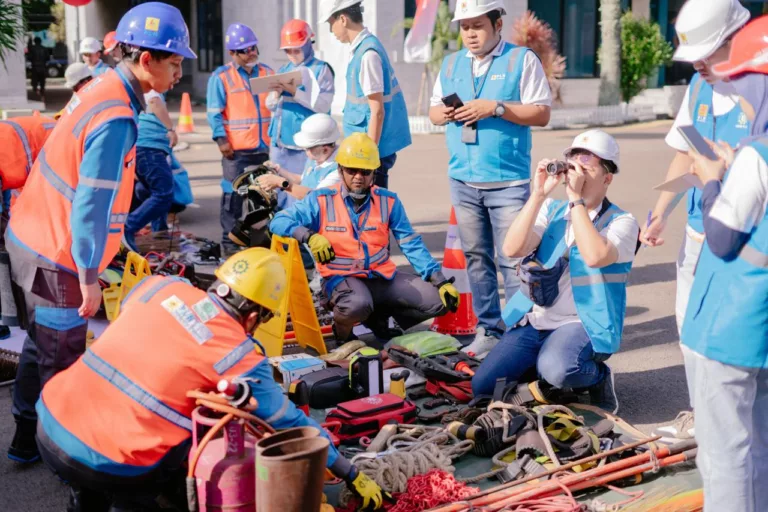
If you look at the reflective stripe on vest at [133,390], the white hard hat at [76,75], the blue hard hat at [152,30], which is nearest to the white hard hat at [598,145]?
the blue hard hat at [152,30]

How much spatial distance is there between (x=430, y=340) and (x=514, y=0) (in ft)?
66.6

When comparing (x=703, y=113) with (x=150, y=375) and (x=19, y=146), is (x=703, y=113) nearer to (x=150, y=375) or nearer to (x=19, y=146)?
(x=150, y=375)

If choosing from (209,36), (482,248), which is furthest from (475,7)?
(209,36)

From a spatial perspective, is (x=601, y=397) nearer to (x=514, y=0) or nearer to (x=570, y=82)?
(x=514, y=0)

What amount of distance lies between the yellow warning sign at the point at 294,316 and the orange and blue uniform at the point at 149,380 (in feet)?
7.73

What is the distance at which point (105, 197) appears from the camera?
412cm

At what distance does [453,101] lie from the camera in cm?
607

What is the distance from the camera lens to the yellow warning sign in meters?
5.94

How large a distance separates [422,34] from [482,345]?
15.1 m

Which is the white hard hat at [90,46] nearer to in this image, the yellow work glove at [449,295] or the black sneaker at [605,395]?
the yellow work glove at [449,295]

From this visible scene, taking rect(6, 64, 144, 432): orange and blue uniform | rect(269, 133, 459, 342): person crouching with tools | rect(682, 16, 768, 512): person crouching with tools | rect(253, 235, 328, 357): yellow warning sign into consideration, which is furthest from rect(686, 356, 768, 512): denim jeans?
rect(253, 235, 328, 357): yellow warning sign

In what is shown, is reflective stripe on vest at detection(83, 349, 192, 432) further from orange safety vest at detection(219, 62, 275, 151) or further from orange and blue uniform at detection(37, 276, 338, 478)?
orange safety vest at detection(219, 62, 275, 151)

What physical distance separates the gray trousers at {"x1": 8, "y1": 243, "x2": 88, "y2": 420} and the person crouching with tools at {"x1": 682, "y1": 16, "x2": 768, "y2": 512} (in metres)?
2.64

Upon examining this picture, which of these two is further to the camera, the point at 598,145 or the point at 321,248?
the point at 321,248
